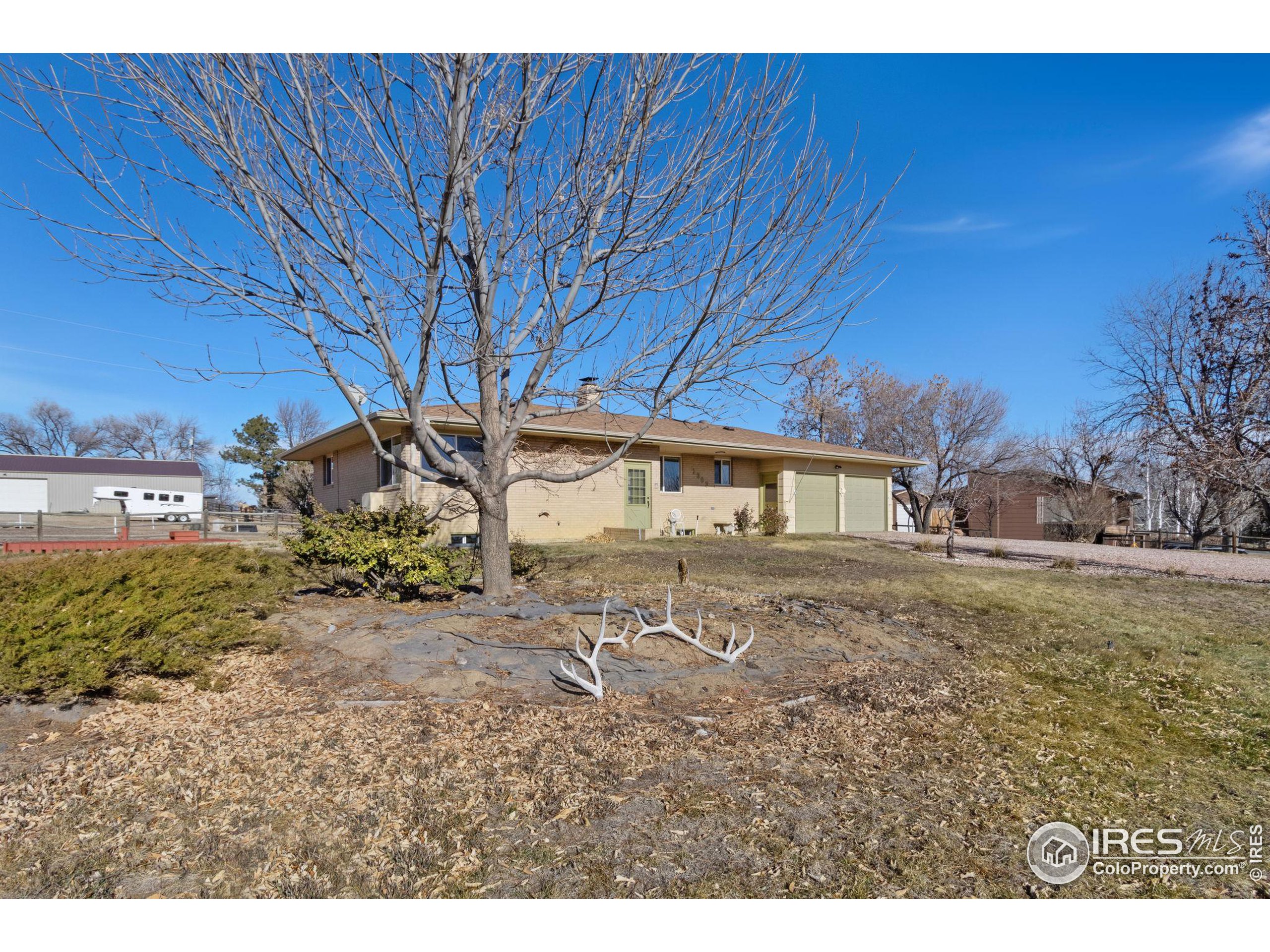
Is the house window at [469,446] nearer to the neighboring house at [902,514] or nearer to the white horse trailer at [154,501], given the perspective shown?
the white horse trailer at [154,501]

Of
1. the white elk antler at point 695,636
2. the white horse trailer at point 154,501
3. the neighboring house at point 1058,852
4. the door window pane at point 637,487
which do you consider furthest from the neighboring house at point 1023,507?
the white horse trailer at point 154,501

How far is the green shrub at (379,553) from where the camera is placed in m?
6.52

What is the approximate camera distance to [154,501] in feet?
107

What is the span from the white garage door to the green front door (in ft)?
131

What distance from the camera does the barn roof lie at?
40.4 m

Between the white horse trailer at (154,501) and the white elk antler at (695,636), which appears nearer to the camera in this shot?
the white elk antler at (695,636)

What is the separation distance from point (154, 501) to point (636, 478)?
27896 mm

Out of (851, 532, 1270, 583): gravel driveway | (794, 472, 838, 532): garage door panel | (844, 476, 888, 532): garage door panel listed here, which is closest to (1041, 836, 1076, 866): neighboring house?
(851, 532, 1270, 583): gravel driveway

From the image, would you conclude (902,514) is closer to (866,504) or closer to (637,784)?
(866,504)

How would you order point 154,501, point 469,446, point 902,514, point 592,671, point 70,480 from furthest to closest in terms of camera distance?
point 902,514, point 70,480, point 154,501, point 469,446, point 592,671

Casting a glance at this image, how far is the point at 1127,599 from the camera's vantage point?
30.1 ft

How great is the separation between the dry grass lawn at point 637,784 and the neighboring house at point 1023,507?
96.5 ft

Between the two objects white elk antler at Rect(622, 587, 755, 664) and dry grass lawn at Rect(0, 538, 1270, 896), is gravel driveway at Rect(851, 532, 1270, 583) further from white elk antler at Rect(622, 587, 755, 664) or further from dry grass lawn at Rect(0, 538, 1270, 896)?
white elk antler at Rect(622, 587, 755, 664)

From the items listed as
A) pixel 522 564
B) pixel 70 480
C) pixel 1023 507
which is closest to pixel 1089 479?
pixel 1023 507
